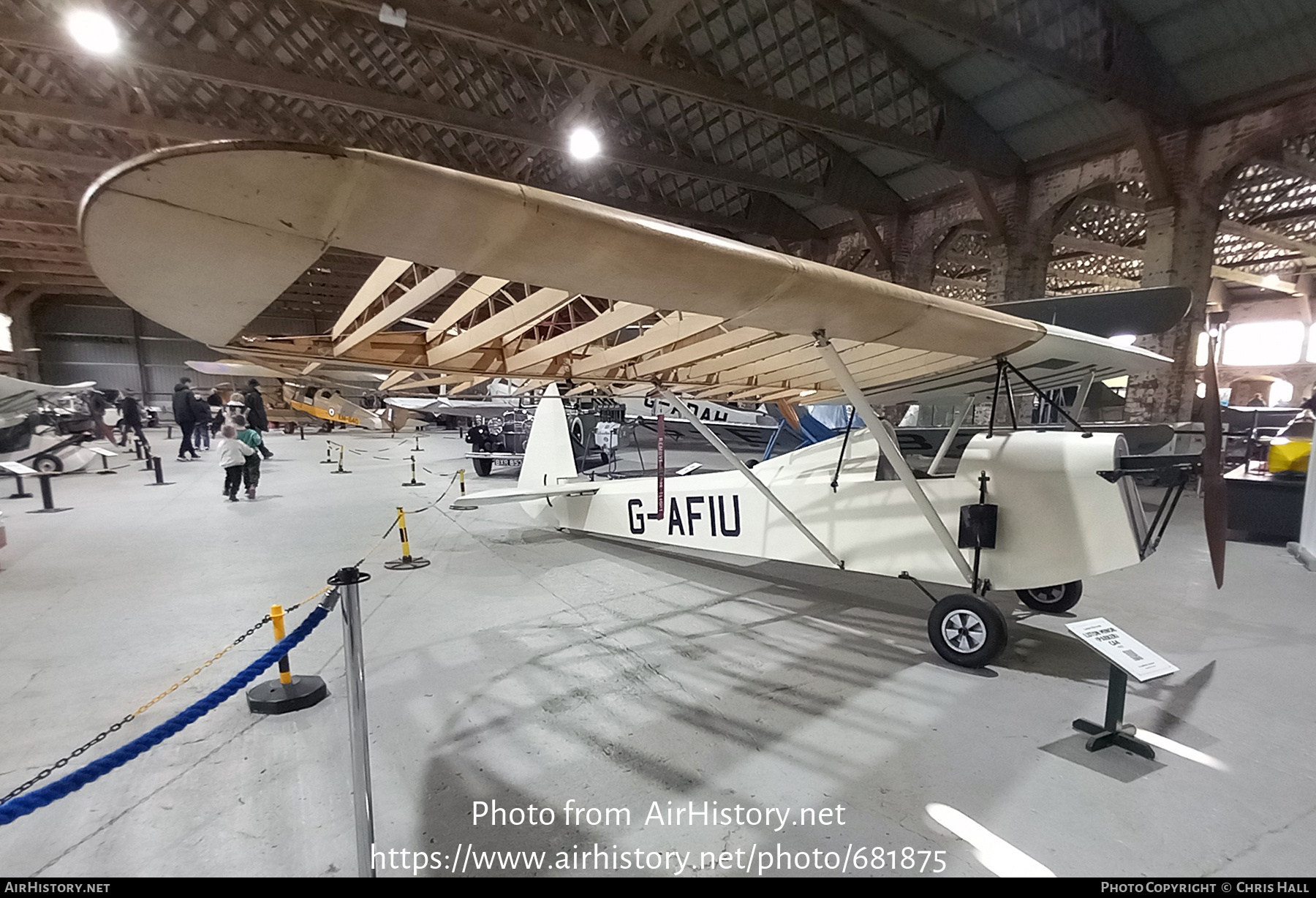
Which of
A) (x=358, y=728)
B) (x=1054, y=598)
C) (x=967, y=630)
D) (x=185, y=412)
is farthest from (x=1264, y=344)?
(x=185, y=412)

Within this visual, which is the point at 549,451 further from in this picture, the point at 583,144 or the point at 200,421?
the point at 200,421

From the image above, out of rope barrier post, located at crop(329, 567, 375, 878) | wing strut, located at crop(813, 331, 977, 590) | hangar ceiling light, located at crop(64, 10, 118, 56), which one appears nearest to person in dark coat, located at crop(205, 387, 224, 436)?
hangar ceiling light, located at crop(64, 10, 118, 56)

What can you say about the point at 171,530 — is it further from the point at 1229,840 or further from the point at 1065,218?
the point at 1065,218

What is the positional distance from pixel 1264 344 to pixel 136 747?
43.9 m

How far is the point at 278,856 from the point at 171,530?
6.70 m

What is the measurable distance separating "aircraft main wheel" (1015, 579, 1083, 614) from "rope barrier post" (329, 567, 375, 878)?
418cm

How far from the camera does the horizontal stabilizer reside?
5617mm

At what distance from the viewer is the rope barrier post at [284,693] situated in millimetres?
2705

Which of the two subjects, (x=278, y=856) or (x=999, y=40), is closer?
(x=278, y=856)

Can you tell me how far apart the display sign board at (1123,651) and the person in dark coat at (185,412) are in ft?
59.6

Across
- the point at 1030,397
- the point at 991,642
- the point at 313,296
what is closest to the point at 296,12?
the point at 991,642

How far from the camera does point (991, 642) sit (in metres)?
3.06

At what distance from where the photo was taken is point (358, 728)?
176 cm

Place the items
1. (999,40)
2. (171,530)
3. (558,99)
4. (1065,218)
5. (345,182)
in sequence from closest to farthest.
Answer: (345,182), (171,530), (999,40), (558,99), (1065,218)
